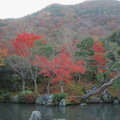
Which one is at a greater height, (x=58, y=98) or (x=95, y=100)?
(x=58, y=98)

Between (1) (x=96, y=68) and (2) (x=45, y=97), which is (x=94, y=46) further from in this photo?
(2) (x=45, y=97)

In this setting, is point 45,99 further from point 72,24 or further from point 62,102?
point 72,24

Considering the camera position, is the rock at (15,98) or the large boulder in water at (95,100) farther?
the rock at (15,98)

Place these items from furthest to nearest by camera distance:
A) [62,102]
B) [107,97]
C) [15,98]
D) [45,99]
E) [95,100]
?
[15,98]
[107,97]
[95,100]
[45,99]
[62,102]

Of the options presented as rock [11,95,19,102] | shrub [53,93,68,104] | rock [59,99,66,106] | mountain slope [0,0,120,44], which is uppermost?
mountain slope [0,0,120,44]

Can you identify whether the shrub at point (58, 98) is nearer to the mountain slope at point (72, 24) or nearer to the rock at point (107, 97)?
the rock at point (107, 97)

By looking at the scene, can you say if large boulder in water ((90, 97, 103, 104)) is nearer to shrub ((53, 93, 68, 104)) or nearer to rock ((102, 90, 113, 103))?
rock ((102, 90, 113, 103))

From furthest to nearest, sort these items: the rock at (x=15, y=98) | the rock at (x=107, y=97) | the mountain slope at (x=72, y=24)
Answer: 1. the mountain slope at (x=72, y=24)
2. the rock at (x=15, y=98)
3. the rock at (x=107, y=97)

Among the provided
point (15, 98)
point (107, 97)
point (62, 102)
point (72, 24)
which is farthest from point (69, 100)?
point (72, 24)

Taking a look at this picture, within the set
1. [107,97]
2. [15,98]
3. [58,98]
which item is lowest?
[15,98]

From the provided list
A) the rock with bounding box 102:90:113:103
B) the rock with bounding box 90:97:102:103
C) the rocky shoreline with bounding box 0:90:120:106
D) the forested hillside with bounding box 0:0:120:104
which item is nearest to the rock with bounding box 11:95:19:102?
the rocky shoreline with bounding box 0:90:120:106

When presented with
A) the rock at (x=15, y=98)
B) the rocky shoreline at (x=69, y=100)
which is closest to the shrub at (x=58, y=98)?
the rocky shoreline at (x=69, y=100)

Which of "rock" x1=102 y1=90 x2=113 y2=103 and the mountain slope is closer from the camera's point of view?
"rock" x1=102 y1=90 x2=113 y2=103

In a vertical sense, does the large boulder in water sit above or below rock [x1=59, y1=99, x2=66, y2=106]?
below
